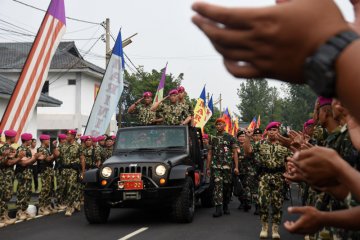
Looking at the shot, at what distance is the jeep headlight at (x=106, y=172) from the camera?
26.1ft

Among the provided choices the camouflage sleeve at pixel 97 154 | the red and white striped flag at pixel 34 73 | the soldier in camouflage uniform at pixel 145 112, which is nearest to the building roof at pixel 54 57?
the camouflage sleeve at pixel 97 154

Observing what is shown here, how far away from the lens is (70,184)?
33.6ft

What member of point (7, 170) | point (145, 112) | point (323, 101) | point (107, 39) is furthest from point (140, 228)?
point (107, 39)

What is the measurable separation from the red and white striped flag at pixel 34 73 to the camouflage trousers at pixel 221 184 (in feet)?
12.9

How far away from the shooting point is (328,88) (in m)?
0.89

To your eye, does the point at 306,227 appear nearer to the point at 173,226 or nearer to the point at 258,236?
the point at 258,236

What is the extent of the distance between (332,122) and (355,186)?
7.95ft

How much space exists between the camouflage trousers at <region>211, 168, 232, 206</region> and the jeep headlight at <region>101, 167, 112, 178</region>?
2277 millimetres

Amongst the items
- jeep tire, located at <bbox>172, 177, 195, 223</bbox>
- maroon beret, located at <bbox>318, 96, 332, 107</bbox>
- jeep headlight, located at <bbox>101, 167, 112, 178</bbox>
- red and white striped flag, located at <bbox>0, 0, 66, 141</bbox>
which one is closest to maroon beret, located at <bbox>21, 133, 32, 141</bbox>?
red and white striped flag, located at <bbox>0, 0, 66, 141</bbox>

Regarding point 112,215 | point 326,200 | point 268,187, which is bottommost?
point 112,215

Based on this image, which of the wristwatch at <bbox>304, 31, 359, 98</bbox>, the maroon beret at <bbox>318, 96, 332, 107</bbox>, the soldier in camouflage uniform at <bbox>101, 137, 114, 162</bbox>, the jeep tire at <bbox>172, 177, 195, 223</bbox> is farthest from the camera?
the soldier in camouflage uniform at <bbox>101, 137, 114, 162</bbox>

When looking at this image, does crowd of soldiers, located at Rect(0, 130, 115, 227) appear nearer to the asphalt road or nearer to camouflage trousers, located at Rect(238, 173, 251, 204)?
the asphalt road

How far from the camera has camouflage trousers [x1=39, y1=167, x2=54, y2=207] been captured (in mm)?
9938

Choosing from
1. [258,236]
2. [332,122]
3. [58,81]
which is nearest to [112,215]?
[258,236]
